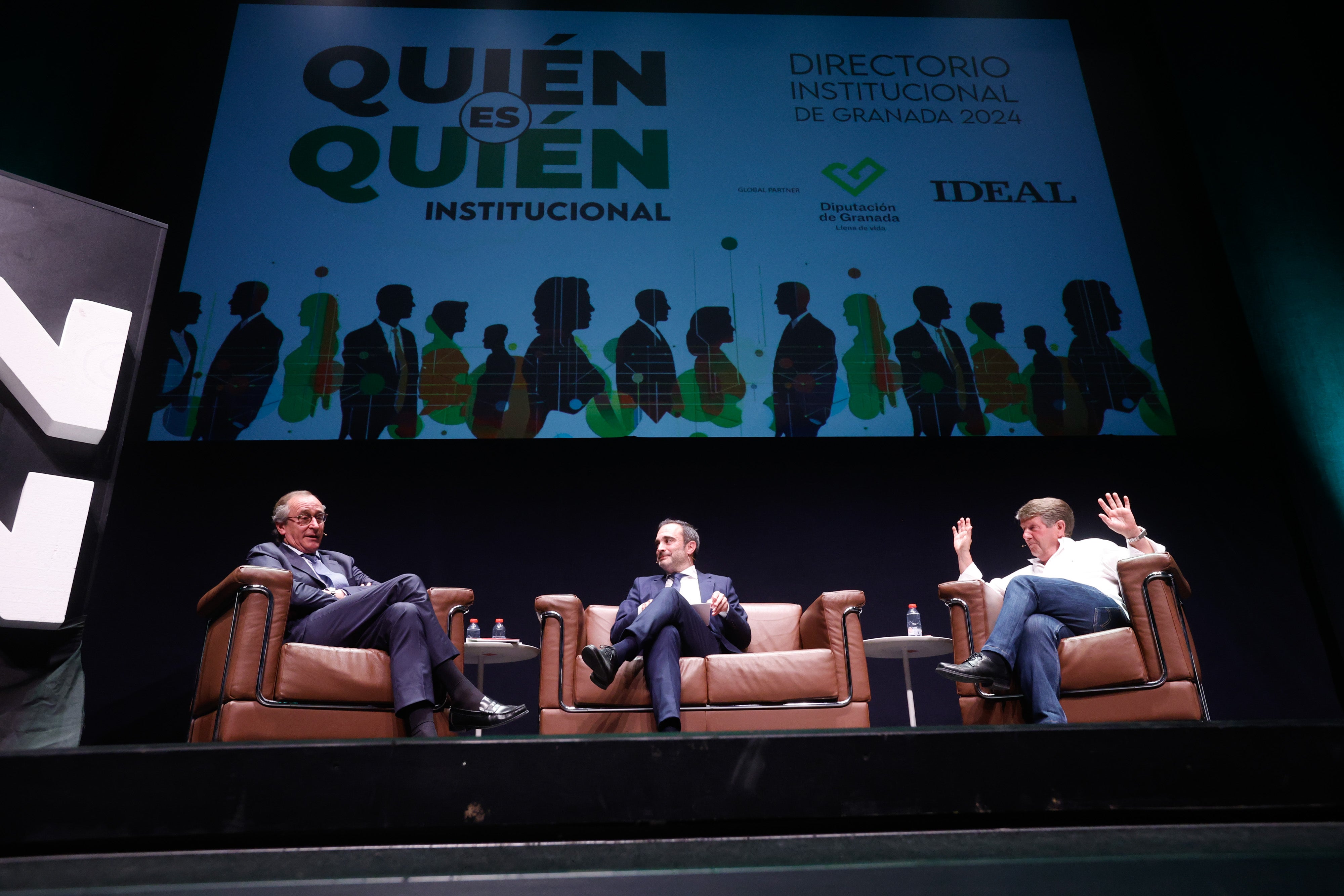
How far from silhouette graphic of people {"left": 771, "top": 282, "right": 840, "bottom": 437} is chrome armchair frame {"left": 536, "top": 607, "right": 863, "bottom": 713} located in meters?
1.26

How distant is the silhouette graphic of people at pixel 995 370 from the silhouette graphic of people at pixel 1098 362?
318 mm

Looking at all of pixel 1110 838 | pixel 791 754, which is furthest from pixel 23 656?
pixel 1110 838

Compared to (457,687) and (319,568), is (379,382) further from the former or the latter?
(457,687)

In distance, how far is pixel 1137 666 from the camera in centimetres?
275

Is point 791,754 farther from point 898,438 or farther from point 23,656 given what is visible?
point 898,438

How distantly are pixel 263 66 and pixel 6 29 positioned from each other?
112cm

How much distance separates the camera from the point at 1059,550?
10.3ft

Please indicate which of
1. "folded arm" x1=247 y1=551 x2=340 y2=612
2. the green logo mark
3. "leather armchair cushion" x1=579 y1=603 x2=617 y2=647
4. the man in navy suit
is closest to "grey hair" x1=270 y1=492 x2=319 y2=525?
"folded arm" x1=247 y1=551 x2=340 y2=612

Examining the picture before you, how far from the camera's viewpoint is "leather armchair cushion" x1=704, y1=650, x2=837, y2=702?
3006mm

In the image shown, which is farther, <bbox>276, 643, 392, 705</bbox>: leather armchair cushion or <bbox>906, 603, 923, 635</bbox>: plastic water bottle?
<bbox>906, 603, 923, 635</bbox>: plastic water bottle

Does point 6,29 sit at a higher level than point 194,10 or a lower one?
lower

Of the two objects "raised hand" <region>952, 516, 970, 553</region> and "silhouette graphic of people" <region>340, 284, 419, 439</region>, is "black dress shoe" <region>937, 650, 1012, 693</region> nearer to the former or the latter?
"raised hand" <region>952, 516, 970, 553</region>

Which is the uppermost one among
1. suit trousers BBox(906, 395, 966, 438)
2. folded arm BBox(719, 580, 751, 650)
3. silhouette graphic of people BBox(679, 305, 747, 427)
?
silhouette graphic of people BBox(679, 305, 747, 427)

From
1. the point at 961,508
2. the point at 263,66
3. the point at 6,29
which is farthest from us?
the point at 263,66
